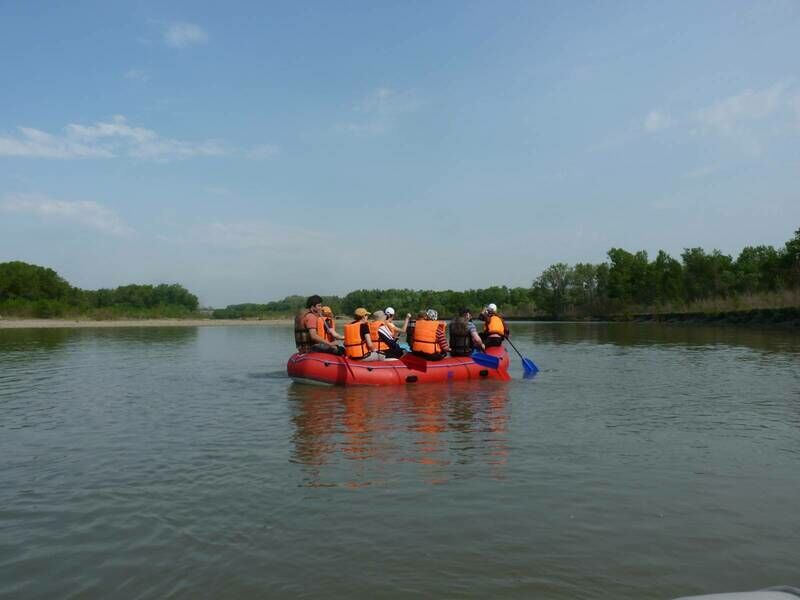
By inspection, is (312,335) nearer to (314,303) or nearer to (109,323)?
(314,303)

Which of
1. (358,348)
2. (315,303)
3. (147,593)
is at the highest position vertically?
(315,303)

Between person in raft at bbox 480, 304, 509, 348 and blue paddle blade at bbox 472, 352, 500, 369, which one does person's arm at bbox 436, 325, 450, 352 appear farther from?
person in raft at bbox 480, 304, 509, 348

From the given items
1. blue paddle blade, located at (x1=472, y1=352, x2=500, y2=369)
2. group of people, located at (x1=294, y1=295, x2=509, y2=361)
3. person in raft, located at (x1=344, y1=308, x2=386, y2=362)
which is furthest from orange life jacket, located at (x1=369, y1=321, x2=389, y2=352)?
blue paddle blade, located at (x1=472, y1=352, x2=500, y2=369)

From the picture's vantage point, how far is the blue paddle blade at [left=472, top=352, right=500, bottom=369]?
579 inches

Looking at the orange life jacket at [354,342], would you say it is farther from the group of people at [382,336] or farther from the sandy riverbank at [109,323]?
the sandy riverbank at [109,323]

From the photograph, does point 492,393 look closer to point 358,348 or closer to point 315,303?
point 358,348

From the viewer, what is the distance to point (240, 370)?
18.1 m

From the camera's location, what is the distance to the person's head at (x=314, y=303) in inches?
548

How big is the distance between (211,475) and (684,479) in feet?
15.6

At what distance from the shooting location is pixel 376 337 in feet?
47.5

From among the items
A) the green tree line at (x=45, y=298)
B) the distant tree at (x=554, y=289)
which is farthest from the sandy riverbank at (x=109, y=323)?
the distant tree at (x=554, y=289)

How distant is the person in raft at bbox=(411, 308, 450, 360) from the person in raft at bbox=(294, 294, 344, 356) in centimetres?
184

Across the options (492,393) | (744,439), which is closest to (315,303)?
(492,393)

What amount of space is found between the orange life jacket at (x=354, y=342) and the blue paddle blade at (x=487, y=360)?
2.72m
